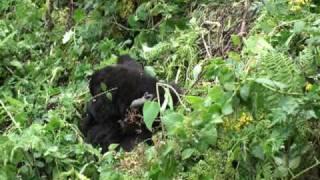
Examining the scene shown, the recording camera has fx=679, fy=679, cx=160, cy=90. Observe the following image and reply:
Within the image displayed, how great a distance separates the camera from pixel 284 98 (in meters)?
1.91

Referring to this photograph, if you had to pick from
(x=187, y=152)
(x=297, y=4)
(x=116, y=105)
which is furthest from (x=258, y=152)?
(x=116, y=105)

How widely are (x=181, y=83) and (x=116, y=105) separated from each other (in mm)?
375

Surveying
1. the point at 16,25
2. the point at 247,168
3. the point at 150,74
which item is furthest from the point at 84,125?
the point at 16,25

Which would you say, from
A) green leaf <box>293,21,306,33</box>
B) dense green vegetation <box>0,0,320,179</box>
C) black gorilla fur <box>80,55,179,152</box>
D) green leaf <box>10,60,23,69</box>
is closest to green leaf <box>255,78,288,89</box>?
dense green vegetation <box>0,0,320,179</box>

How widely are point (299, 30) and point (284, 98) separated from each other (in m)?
0.47

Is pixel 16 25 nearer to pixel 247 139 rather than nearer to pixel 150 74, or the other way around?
pixel 150 74

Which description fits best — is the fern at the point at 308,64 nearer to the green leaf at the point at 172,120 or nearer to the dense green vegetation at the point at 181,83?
the dense green vegetation at the point at 181,83

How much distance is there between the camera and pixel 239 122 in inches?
79.4

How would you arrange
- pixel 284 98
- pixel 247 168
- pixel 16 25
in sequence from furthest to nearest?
pixel 16 25 < pixel 247 168 < pixel 284 98

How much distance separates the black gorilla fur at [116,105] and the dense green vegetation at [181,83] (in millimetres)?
95

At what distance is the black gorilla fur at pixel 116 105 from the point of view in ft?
9.21

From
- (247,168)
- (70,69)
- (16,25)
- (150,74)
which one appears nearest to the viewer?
(247,168)

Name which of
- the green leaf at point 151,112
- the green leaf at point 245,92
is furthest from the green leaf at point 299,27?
the green leaf at point 151,112

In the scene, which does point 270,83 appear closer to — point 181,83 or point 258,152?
point 258,152
